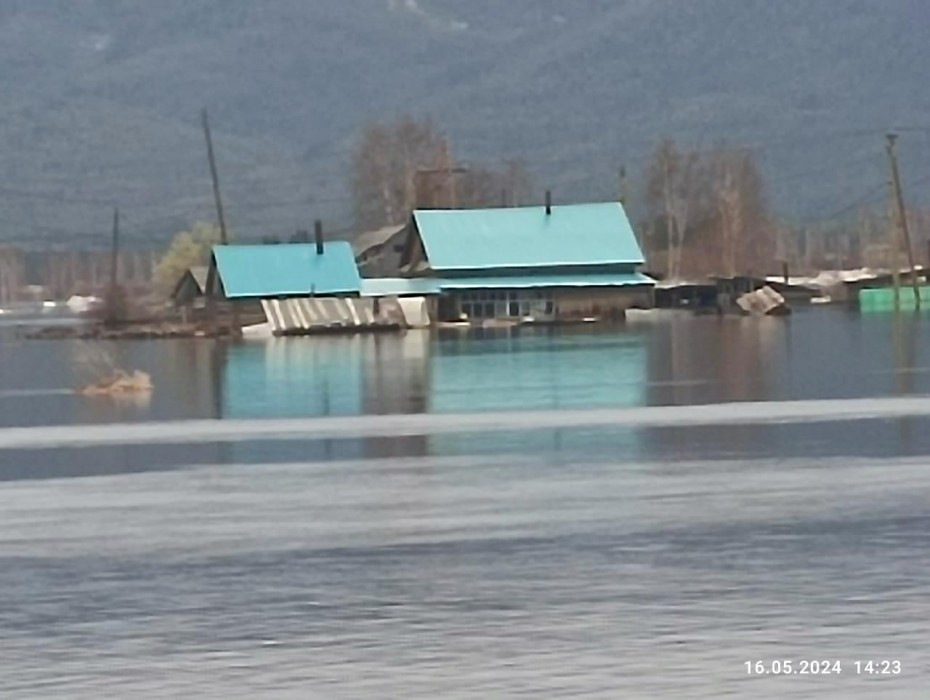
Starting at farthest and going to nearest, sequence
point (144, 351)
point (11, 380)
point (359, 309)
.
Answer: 1. point (359, 309)
2. point (144, 351)
3. point (11, 380)

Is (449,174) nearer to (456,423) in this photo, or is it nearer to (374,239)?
(374,239)

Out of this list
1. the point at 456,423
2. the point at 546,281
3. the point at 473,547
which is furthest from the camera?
the point at 546,281

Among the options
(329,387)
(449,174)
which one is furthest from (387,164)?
(329,387)

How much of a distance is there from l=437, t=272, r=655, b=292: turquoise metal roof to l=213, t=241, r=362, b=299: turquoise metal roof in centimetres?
389

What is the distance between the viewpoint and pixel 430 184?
9562cm

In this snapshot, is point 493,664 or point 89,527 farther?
point 89,527

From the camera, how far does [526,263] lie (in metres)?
79.1

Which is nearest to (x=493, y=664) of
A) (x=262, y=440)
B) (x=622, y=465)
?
(x=622, y=465)

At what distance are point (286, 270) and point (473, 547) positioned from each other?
64.8 m

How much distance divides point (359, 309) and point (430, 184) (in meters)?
23.9

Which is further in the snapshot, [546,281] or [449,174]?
[449,174]

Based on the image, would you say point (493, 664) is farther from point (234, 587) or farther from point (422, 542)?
point (422, 542)

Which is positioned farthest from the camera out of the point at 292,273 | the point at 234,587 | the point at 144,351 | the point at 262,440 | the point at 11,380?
the point at 292,273

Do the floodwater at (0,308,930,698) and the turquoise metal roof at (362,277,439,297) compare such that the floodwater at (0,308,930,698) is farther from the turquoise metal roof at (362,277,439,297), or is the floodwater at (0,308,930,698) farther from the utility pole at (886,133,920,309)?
the turquoise metal roof at (362,277,439,297)
